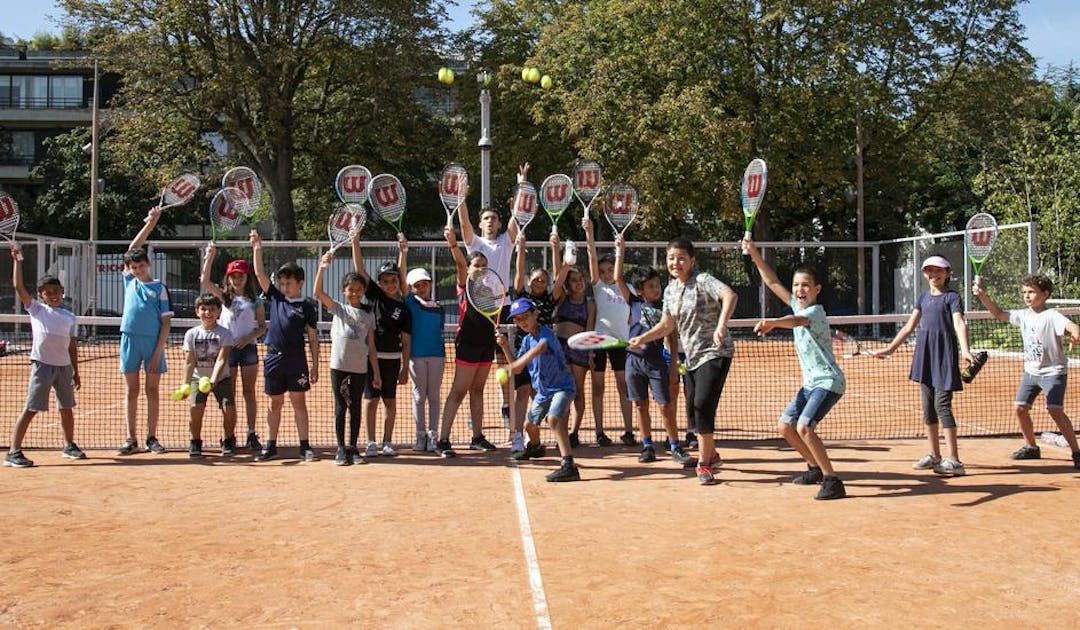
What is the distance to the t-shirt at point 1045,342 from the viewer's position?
8.62 m

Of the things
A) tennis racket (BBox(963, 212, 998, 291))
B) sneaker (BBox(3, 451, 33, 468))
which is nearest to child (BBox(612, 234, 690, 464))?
tennis racket (BBox(963, 212, 998, 291))

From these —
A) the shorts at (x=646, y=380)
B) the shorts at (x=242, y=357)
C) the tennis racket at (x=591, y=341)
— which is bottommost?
the shorts at (x=646, y=380)

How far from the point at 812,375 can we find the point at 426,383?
3.70 m

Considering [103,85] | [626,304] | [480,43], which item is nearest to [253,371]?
[626,304]

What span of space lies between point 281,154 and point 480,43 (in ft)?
32.4

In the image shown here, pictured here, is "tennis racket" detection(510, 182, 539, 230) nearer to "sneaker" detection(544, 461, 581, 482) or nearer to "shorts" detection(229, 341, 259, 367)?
"sneaker" detection(544, 461, 581, 482)

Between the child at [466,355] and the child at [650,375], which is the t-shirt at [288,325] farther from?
the child at [650,375]

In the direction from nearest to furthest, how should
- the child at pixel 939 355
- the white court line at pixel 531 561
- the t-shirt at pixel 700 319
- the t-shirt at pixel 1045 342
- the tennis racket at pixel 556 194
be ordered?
the white court line at pixel 531 561
the t-shirt at pixel 700 319
the child at pixel 939 355
the t-shirt at pixel 1045 342
the tennis racket at pixel 556 194

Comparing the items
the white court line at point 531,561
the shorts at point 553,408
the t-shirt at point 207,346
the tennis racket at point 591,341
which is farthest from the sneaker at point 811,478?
the t-shirt at point 207,346

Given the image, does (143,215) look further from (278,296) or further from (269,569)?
(269,569)

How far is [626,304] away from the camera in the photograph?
9.38 meters

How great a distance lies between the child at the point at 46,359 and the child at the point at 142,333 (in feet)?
1.56

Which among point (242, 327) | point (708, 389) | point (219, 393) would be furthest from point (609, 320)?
point (219, 393)

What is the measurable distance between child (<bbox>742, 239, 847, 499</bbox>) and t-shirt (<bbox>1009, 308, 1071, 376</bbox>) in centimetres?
265
